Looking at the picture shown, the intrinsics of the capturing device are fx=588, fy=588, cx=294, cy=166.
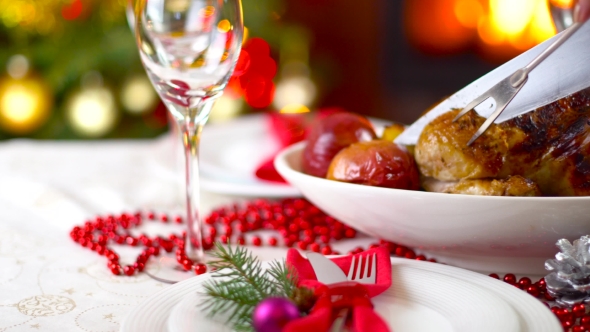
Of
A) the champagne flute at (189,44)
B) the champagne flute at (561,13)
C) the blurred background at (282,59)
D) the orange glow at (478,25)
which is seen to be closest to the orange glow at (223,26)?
the champagne flute at (189,44)

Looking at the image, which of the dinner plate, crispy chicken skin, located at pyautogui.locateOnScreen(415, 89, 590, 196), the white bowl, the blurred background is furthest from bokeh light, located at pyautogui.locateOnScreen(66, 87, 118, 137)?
crispy chicken skin, located at pyautogui.locateOnScreen(415, 89, 590, 196)

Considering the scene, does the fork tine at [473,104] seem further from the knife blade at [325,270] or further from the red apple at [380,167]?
the knife blade at [325,270]

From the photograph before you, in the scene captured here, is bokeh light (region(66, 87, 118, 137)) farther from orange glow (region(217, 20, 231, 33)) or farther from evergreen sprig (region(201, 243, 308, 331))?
evergreen sprig (region(201, 243, 308, 331))

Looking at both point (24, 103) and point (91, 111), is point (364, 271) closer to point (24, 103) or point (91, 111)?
point (91, 111)

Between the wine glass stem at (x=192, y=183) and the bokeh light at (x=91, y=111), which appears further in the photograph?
the bokeh light at (x=91, y=111)

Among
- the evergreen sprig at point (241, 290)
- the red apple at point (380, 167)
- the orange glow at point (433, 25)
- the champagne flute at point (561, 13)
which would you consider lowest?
the evergreen sprig at point (241, 290)

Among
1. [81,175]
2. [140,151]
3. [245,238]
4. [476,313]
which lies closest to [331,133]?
[245,238]

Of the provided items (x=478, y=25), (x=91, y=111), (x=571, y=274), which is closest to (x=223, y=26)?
(x=571, y=274)
